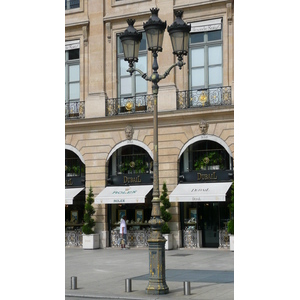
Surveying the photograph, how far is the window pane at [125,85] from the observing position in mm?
27594

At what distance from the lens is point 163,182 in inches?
1013

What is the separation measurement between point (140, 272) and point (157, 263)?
523 cm

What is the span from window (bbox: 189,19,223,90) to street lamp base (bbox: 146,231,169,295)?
14359 mm

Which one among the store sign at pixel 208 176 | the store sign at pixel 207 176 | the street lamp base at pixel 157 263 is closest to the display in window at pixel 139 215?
the store sign at pixel 208 176

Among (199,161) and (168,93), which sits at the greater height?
(168,93)

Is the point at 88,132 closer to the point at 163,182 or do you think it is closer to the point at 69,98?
the point at 69,98

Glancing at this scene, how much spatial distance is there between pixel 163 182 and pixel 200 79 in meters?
4.99

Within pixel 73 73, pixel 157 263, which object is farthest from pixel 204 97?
pixel 157 263

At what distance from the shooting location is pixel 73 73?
29.0 meters

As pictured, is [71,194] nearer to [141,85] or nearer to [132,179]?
[132,179]

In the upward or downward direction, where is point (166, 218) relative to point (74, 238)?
upward

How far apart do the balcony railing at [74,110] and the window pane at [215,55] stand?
6.90 m
